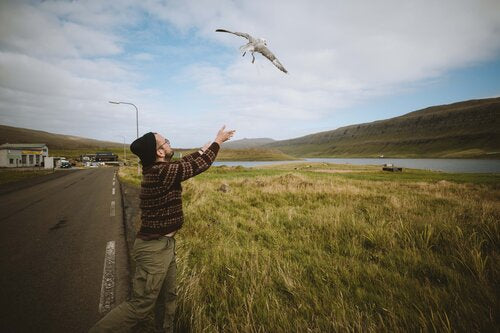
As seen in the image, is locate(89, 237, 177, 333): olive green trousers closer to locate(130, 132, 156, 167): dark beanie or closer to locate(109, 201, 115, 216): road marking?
locate(130, 132, 156, 167): dark beanie

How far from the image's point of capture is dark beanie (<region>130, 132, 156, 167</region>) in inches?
95.4

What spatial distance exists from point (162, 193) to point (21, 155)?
78813 millimetres

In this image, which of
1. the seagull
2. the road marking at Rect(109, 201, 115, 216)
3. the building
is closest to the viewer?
the seagull

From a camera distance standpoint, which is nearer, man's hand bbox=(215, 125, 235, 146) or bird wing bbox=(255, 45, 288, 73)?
man's hand bbox=(215, 125, 235, 146)

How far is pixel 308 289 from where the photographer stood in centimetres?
309

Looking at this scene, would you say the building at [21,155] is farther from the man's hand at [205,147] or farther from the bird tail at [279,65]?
the man's hand at [205,147]

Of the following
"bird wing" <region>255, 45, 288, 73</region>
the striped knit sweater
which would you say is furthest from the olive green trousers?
"bird wing" <region>255, 45, 288, 73</region>

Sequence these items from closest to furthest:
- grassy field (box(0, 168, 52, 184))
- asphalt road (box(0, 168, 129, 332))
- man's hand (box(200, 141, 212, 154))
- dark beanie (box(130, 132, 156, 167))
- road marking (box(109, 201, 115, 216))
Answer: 1. dark beanie (box(130, 132, 156, 167))
2. man's hand (box(200, 141, 212, 154))
3. asphalt road (box(0, 168, 129, 332))
4. road marking (box(109, 201, 115, 216))
5. grassy field (box(0, 168, 52, 184))

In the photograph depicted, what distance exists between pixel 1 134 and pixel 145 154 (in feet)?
891

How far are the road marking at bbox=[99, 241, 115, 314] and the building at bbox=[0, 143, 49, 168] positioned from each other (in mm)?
66798

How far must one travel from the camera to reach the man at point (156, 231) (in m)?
2.29

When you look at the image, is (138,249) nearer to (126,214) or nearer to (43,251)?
(43,251)

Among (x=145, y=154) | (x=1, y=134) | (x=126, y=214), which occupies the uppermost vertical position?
(x=1, y=134)

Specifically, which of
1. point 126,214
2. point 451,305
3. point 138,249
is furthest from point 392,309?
point 126,214
